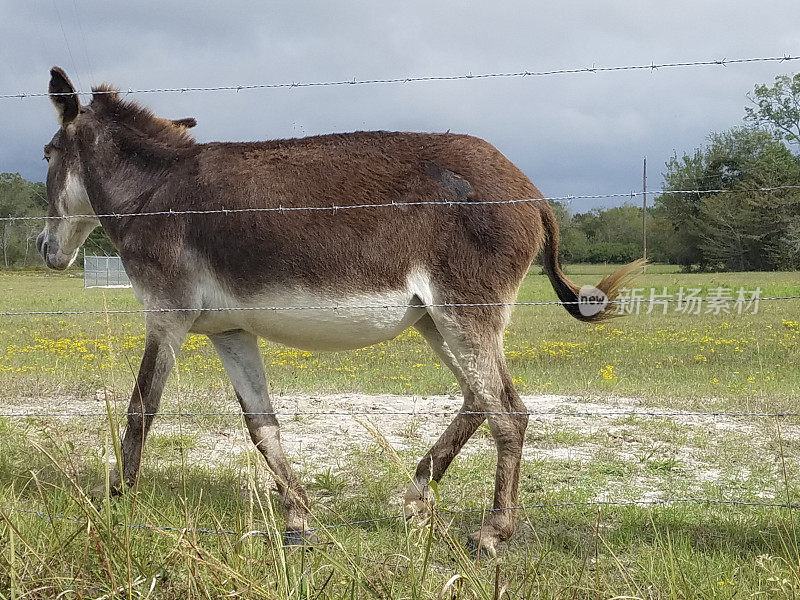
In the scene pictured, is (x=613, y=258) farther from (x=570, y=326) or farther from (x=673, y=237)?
(x=570, y=326)

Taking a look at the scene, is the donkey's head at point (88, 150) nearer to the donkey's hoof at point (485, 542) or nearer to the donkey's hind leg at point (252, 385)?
the donkey's hind leg at point (252, 385)

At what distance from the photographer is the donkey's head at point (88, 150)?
14.0ft

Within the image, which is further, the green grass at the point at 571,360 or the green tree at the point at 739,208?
the green grass at the point at 571,360

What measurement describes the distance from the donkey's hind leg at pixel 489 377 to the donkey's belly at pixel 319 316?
0.22 metres

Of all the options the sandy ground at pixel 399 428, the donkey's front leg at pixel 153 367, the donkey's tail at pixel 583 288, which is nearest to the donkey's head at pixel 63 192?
the donkey's front leg at pixel 153 367

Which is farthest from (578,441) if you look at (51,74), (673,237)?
(51,74)

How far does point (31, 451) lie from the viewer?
4824mm

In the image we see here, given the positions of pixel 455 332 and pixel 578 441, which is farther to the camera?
pixel 578 441

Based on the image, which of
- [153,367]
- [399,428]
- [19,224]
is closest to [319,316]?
[153,367]

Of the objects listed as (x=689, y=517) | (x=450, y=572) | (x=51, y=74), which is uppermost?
(x=51, y=74)

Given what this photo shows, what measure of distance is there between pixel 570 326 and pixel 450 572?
31.5 ft

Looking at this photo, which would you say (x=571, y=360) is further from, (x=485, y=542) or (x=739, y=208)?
(x=485, y=542)

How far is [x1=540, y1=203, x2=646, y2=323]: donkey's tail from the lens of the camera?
422 centimetres

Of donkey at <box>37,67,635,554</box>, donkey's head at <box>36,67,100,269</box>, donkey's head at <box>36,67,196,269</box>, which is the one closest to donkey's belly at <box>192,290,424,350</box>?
donkey at <box>37,67,635,554</box>
